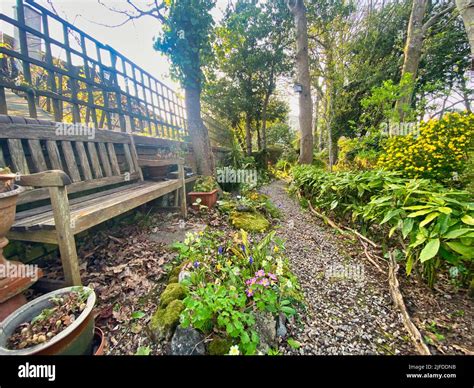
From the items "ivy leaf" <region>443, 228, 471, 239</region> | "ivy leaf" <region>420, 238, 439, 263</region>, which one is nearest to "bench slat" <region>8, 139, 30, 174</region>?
"ivy leaf" <region>420, 238, 439, 263</region>

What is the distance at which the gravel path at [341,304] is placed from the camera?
1180 mm

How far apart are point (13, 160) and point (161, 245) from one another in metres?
1.45

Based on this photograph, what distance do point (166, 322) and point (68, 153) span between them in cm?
194

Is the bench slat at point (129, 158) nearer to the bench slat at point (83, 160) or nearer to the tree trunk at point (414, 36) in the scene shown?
the bench slat at point (83, 160)

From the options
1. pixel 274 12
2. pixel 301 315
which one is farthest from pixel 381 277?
pixel 274 12

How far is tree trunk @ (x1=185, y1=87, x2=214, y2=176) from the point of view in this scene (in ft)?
13.4

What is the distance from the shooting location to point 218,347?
1.03 metres

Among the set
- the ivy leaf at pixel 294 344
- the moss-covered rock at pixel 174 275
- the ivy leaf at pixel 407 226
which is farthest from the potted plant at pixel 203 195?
the ivy leaf at pixel 407 226

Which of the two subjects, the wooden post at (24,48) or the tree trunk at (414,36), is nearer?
the wooden post at (24,48)

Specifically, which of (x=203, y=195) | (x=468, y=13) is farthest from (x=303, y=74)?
(x=203, y=195)

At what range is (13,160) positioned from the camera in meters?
1.51

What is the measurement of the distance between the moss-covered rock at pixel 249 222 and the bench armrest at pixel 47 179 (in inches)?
82.7

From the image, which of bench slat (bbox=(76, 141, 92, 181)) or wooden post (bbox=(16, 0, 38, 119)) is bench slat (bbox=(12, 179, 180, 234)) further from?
wooden post (bbox=(16, 0, 38, 119))
